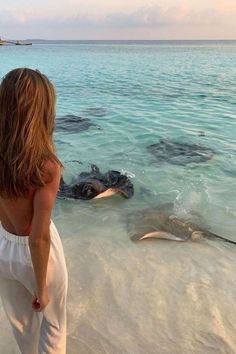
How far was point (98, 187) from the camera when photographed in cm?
637

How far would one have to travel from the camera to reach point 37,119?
1.95m

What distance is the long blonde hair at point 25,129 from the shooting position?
191cm

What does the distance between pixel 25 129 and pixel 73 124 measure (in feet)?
33.9

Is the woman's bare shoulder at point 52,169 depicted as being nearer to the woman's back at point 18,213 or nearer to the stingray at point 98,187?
the woman's back at point 18,213

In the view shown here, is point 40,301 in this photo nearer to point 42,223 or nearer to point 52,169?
point 42,223

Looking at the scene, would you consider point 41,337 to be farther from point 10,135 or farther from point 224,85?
point 224,85

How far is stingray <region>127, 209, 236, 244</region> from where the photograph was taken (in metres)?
5.10

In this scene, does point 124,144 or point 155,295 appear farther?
point 124,144

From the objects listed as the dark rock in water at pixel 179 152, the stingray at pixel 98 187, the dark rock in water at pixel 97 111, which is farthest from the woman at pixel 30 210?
the dark rock in water at pixel 97 111

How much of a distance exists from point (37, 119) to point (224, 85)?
20.7 meters

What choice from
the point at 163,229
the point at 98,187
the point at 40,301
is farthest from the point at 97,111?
the point at 40,301

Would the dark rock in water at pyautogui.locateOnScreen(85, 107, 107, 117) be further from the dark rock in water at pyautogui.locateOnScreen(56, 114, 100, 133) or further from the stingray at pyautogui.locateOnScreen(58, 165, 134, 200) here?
the stingray at pyautogui.locateOnScreen(58, 165, 134, 200)

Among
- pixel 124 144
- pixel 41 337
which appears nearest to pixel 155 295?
pixel 41 337

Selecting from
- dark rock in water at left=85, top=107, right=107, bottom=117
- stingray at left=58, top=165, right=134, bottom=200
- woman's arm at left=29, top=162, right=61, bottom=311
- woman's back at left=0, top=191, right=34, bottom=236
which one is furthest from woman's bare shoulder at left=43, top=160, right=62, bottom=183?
dark rock in water at left=85, top=107, right=107, bottom=117
